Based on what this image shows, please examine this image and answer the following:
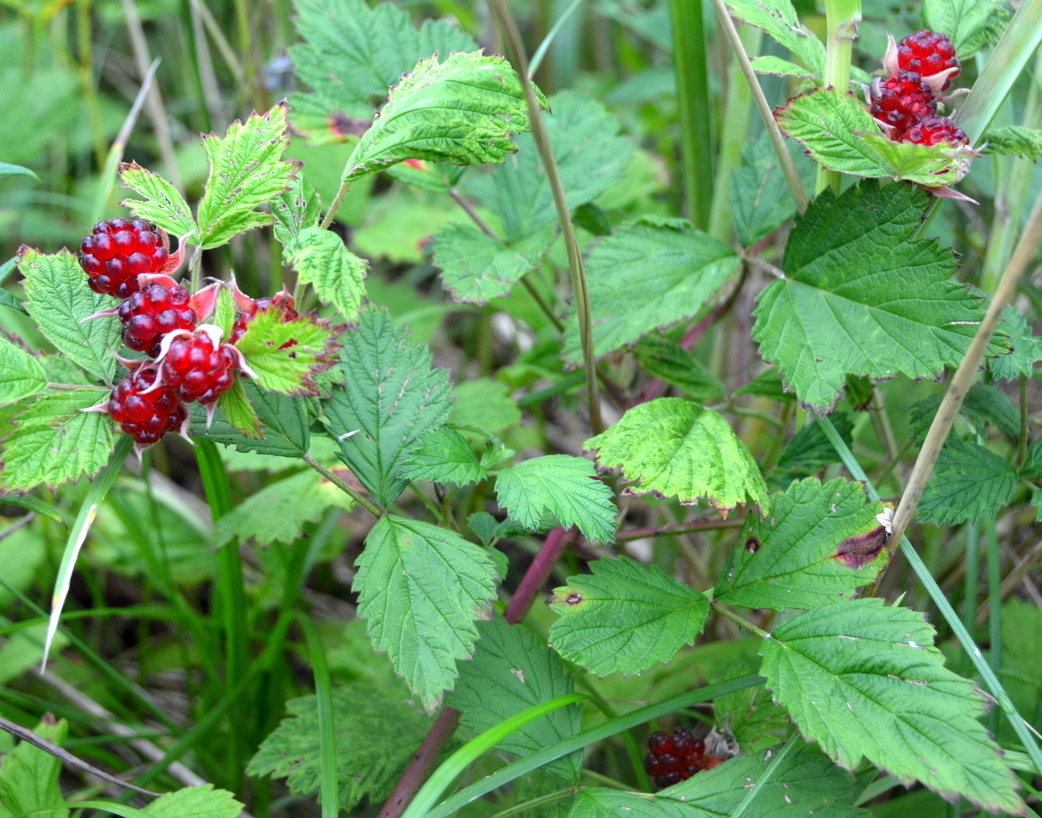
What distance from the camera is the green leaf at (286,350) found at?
761 millimetres

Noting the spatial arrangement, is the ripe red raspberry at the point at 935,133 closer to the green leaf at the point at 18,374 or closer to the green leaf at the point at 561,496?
the green leaf at the point at 561,496

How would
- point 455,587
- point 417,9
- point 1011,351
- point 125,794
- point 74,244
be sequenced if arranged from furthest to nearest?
point 417,9 → point 74,244 → point 125,794 → point 1011,351 → point 455,587

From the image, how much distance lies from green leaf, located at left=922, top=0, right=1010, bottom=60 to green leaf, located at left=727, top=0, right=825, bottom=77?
0.15 m

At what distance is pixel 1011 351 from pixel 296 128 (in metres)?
1.10

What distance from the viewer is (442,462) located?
2.99ft

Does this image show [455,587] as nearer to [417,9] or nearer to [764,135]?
[764,135]

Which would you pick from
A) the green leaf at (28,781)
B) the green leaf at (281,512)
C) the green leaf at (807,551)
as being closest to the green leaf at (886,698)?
the green leaf at (807,551)

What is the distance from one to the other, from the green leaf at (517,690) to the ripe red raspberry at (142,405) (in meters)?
0.41

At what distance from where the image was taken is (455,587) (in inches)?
34.3

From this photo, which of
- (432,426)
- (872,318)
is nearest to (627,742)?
(432,426)

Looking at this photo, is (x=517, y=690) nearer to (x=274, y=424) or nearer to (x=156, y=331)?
(x=274, y=424)

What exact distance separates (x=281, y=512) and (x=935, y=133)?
991mm

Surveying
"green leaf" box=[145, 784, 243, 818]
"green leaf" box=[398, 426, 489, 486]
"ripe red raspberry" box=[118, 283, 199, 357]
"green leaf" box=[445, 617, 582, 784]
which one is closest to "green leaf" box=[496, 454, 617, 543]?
"green leaf" box=[398, 426, 489, 486]

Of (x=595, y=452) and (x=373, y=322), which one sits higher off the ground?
(x=373, y=322)
